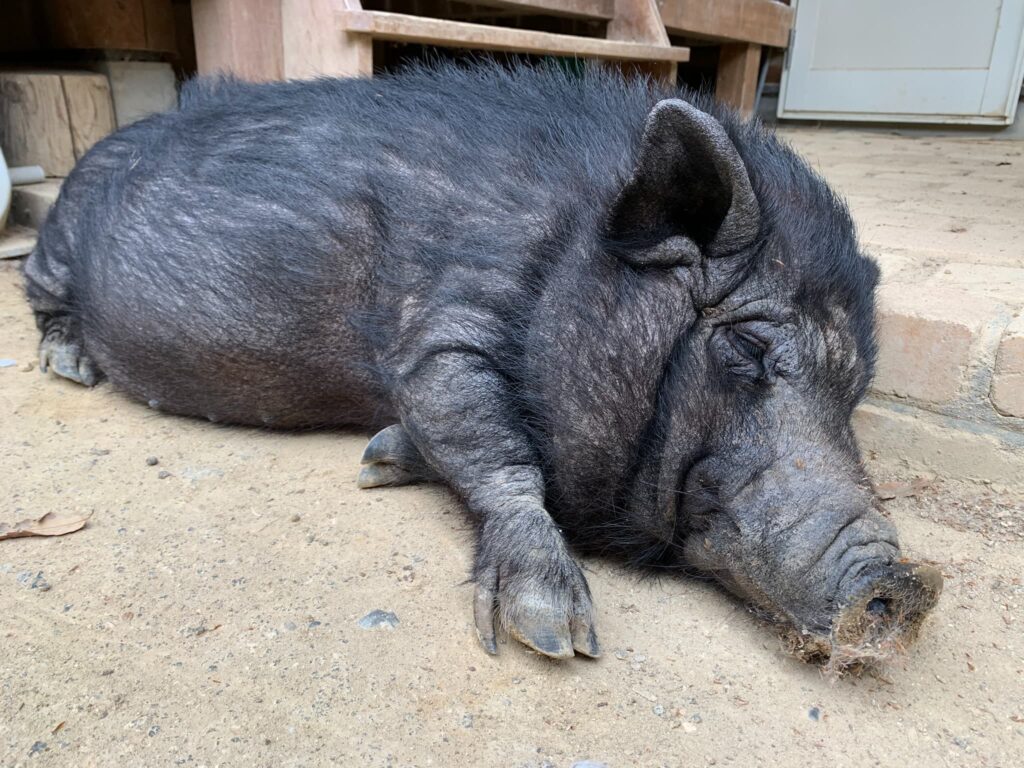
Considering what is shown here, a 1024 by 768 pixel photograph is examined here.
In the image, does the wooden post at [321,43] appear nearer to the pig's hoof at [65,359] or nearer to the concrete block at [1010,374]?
the pig's hoof at [65,359]

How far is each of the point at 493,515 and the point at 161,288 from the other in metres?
1.59

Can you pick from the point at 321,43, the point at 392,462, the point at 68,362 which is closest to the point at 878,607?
the point at 392,462

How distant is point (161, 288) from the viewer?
3113mm

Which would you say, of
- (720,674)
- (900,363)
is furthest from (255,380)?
(900,363)

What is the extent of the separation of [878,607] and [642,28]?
4.54 metres

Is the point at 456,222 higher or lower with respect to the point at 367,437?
higher

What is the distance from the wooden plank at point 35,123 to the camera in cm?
539

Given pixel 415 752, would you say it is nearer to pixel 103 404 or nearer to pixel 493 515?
pixel 493 515

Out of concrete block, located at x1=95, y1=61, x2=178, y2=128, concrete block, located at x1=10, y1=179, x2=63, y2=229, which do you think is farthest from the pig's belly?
concrete block, located at x1=95, y1=61, x2=178, y2=128

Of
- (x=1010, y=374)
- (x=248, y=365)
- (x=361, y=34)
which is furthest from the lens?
(x=361, y=34)

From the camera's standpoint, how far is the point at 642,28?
5.52 metres

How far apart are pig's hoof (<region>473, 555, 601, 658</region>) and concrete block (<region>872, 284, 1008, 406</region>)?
4.80 ft

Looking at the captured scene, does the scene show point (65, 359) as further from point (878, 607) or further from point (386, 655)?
point (878, 607)

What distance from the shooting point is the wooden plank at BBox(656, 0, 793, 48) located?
619 centimetres
